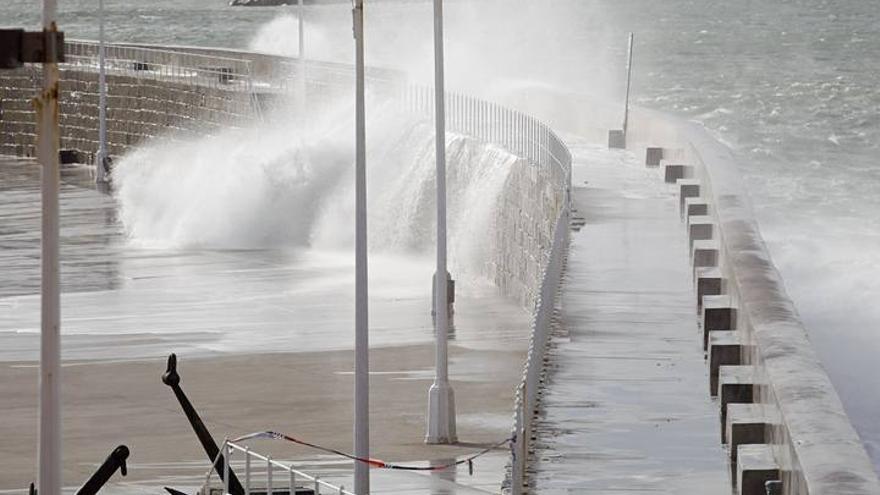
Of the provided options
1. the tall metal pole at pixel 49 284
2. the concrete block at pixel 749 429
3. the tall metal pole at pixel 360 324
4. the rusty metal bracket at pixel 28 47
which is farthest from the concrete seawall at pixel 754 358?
the rusty metal bracket at pixel 28 47

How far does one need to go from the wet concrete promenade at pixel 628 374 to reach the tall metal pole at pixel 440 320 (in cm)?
112

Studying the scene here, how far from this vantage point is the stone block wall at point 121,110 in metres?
63.1

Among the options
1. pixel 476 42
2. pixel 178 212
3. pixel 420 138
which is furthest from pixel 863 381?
pixel 476 42

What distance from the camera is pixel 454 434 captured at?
24.4m

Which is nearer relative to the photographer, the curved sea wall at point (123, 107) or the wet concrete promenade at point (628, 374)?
the wet concrete promenade at point (628, 374)

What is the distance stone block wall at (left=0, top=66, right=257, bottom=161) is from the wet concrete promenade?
3083cm

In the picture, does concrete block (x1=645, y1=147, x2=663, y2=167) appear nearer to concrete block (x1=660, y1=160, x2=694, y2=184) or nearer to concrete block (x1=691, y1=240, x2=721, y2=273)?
concrete block (x1=660, y1=160, x2=694, y2=184)

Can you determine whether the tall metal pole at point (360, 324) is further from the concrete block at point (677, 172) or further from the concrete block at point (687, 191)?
the concrete block at point (677, 172)

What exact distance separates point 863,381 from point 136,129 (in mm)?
39521

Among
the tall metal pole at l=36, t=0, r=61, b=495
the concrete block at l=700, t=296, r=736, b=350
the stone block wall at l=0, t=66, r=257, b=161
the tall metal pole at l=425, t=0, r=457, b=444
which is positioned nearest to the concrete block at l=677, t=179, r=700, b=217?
the tall metal pole at l=425, t=0, r=457, b=444

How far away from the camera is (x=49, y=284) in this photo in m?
13.0

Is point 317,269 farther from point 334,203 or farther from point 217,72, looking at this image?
point 217,72

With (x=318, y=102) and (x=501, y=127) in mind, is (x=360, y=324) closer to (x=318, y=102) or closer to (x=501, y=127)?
(x=501, y=127)

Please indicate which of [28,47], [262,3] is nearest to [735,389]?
[28,47]
